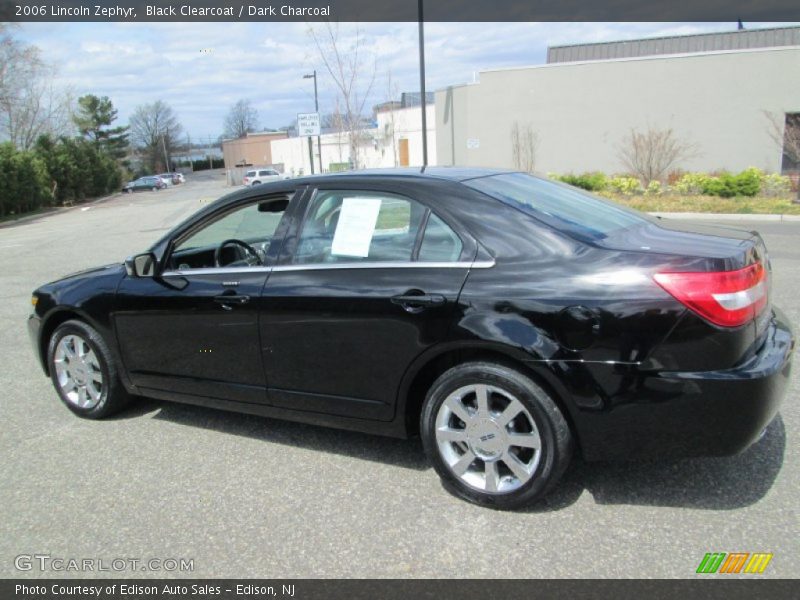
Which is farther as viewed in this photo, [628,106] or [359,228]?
[628,106]

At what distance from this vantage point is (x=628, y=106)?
26844 millimetres

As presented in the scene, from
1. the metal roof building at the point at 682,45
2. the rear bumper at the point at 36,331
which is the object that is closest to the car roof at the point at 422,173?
the rear bumper at the point at 36,331

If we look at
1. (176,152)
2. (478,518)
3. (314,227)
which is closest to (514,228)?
(314,227)

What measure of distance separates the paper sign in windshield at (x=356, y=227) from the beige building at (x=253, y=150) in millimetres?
79549

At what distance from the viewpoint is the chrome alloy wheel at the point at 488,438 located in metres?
3.05

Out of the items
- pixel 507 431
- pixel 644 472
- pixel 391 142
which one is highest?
pixel 391 142

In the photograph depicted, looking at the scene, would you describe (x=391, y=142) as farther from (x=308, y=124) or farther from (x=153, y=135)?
(x=153, y=135)

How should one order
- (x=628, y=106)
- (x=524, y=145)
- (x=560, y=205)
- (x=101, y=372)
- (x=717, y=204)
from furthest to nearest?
(x=524, y=145), (x=628, y=106), (x=717, y=204), (x=101, y=372), (x=560, y=205)

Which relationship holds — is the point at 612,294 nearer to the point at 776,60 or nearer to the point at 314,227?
the point at 314,227

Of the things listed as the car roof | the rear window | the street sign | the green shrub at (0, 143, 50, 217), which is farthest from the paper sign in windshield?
the green shrub at (0, 143, 50, 217)

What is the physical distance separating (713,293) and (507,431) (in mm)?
1083

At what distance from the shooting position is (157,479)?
12.0 feet

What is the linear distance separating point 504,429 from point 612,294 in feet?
2.63
